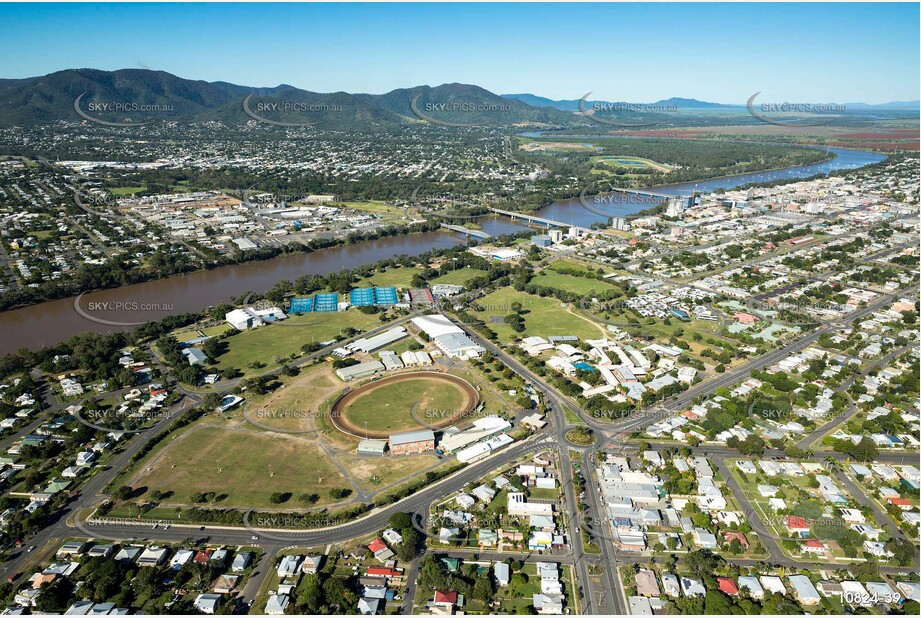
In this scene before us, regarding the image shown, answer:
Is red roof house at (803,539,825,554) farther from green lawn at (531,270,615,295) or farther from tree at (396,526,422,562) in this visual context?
green lawn at (531,270,615,295)

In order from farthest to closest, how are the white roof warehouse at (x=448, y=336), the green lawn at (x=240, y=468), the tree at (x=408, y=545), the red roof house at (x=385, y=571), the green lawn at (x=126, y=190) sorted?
the green lawn at (x=126, y=190)
the white roof warehouse at (x=448, y=336)
the green lawn at (x=240, y=468)
the tree at (x=408, y=545)
the red roof house at (x=385, y=571)

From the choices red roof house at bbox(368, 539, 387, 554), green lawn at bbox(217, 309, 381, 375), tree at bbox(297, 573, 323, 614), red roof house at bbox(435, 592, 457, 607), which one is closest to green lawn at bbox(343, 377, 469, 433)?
red roof house at bbox(368, 539, 387, 554)

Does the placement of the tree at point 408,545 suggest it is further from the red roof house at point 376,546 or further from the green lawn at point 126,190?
the green lawn at point 126,190

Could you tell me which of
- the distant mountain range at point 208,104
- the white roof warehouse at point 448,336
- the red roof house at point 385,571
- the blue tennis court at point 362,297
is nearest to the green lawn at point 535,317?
the white roof warehouse at point 448,336

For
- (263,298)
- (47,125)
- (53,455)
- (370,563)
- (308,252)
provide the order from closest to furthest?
(370,563) < (53,455) < (263,298) < (308,252) < (47,125)

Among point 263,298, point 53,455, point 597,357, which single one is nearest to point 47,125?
point 263,298

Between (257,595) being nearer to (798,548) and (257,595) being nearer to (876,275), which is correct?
(798,548)

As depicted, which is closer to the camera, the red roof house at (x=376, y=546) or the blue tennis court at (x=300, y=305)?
the red roof house at (x=376, y=546)
